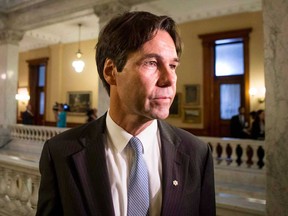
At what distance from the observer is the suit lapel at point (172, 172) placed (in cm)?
125

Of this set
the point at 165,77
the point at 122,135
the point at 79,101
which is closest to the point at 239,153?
the point at 122,135

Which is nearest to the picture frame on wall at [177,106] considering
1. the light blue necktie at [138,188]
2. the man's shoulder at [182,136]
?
the man's shoulder at [182,136]

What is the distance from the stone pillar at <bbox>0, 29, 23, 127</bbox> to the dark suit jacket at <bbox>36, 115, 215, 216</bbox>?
1033 cm

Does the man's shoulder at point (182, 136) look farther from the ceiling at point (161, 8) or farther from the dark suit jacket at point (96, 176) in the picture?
the ceiling at point (161, 8)

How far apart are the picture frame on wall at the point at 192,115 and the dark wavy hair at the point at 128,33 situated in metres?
9.72

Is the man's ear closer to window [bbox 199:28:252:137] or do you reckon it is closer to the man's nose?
the man's nose

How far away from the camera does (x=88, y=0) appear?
8.13 m

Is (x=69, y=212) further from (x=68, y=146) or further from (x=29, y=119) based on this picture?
(x=29, y=119)

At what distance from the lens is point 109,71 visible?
1290 mm

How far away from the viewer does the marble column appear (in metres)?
2.85

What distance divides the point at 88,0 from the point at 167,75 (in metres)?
7.72

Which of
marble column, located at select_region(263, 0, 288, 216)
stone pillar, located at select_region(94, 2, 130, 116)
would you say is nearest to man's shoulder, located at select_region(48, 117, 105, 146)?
marble column, located at select_region(263, 0, 288, 216)

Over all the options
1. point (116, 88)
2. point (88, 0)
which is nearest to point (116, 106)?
point (116, 88)

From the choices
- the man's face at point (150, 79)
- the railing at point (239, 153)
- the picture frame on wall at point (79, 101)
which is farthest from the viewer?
the picture frame on wall at point (79, 101)
